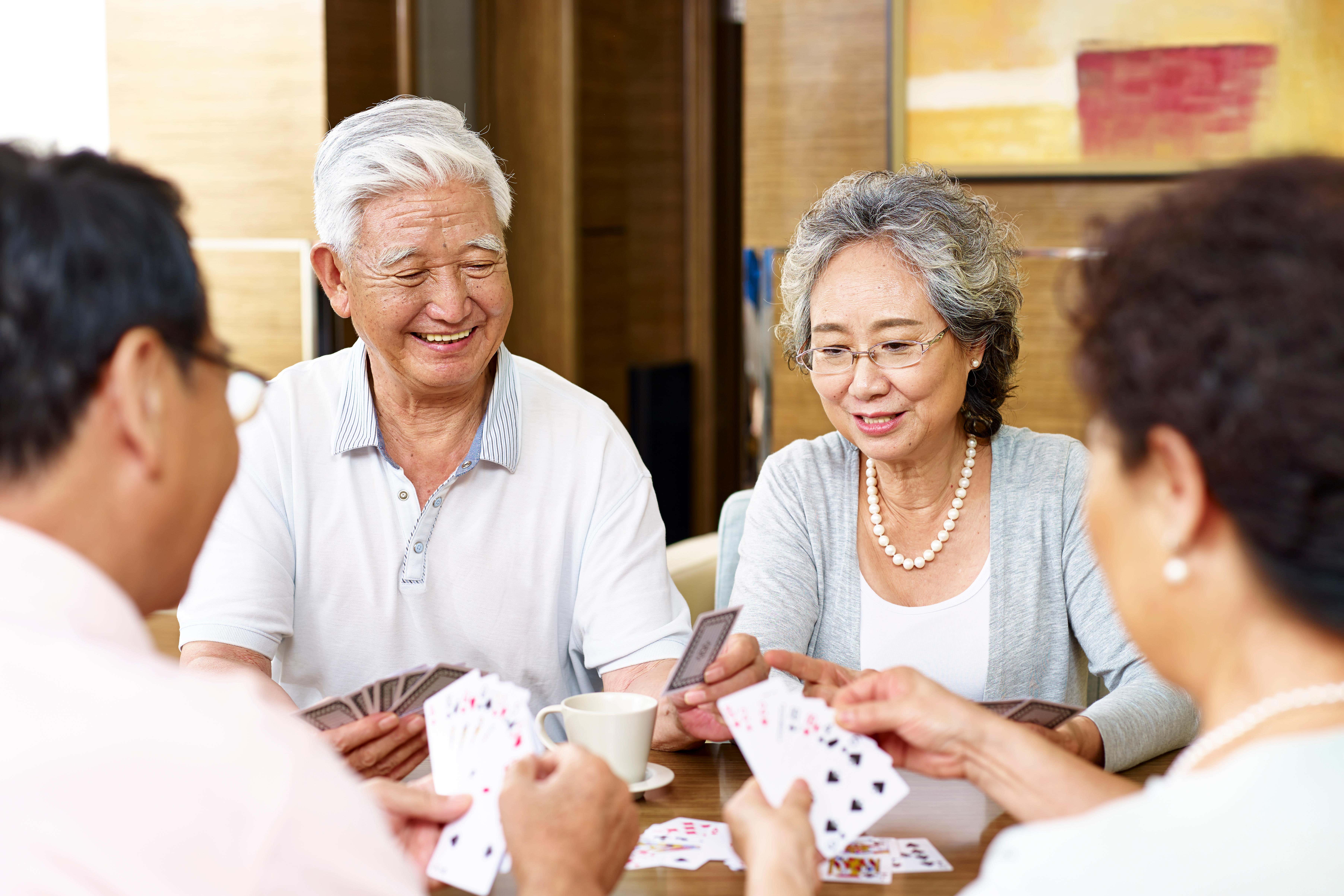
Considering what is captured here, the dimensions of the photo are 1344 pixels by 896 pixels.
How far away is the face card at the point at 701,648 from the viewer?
1494 mm

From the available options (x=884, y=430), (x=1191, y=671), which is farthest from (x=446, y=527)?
(x=1191, y=671)

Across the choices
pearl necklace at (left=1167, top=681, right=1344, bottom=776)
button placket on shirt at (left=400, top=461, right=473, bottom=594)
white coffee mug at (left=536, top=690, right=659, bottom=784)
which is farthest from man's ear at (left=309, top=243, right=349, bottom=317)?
pearl necklace at (left=1167, top=681, right=1344, bottom=776)

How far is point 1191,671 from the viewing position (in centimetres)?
93

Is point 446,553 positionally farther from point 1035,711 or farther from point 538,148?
point 538,148

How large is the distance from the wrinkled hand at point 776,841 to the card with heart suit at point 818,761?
0.02 meters

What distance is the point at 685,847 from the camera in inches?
53.1

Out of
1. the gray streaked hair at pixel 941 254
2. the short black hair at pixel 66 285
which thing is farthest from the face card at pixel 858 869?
the gray streaked hair at pixel 941 254

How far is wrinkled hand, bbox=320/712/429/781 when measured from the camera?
1.48 meters

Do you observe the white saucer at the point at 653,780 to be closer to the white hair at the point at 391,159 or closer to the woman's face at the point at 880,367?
the woman's face at the point at 880,367

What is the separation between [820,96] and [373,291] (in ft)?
6.76

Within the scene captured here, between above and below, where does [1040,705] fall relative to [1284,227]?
below

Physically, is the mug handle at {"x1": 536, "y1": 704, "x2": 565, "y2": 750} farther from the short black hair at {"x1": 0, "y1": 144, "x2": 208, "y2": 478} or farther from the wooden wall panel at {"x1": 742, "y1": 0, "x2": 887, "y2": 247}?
the wooden wall panel at {"x1": 742, "y1": 0, "x2": 887, "y2": 247}

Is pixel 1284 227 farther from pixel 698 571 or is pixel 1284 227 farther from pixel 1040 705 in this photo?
pixel 698 571

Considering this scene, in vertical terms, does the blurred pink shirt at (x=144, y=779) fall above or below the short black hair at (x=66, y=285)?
below
